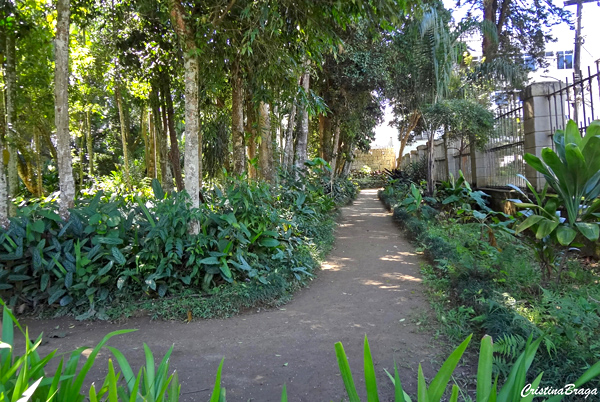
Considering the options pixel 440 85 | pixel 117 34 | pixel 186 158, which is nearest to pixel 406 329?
pixel 186 158

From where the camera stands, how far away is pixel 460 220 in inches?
357

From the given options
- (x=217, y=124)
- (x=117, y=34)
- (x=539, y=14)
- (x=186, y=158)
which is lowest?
(x=186, y=158)

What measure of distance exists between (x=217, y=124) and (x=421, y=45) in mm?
6252

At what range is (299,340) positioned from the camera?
3852 millimetres

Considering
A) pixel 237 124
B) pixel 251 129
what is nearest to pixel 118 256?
pixel 237 124

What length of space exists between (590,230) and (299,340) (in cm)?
292

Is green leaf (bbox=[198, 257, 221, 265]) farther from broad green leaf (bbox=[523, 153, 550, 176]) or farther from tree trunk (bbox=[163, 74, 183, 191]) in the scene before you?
tree trunk (bbox=[163, 74, 183, 191])

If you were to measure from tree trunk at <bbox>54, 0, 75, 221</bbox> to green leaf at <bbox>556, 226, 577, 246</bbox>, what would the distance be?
5.65 meters

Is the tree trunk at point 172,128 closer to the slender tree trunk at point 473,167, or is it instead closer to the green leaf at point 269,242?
the green leaf at point 269,242

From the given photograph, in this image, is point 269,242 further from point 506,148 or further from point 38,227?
point 506,148

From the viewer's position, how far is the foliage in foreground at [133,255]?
15.3ft

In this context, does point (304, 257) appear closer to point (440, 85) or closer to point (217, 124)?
point (217, 124)

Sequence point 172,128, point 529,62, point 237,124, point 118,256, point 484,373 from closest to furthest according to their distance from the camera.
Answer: point 484,373
point 118,256
point 237,124
point 172,128
point 529,62

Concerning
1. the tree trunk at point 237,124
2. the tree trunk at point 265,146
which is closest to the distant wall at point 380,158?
the tree trunk at point 265,146
